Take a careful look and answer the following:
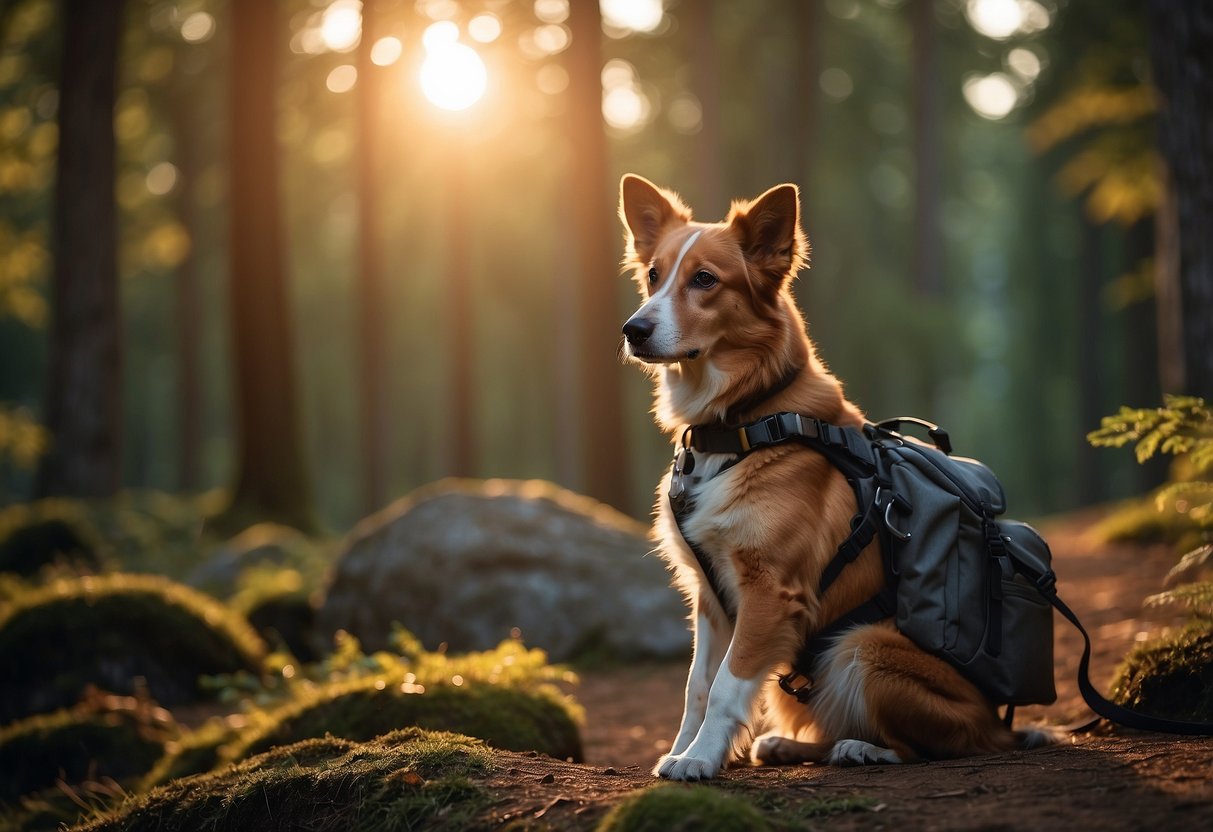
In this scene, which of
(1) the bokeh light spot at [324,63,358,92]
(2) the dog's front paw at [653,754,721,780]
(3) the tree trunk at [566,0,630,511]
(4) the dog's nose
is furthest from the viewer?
(1) the bokeh light spot at [324,63,358,92]

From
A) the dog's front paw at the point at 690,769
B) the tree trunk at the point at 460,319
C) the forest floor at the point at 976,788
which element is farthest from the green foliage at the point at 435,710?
the tree trunk at the point at 460,319

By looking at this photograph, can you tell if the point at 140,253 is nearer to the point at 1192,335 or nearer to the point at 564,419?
the point at 564,419

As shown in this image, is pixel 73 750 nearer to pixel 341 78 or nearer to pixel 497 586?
pixel 497 586

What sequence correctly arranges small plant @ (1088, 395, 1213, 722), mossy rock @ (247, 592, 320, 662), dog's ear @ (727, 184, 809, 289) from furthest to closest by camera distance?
mossy rock @ (247, 592, 320, 662) → dog's ear @ (727, 184, 809, 289) → small plant @ (1088, 395, 1213, 722)

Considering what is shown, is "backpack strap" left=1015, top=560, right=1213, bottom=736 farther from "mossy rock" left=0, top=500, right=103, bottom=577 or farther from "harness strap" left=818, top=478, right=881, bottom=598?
"mossy rock" left=0, top=500, right=103, bottom=577

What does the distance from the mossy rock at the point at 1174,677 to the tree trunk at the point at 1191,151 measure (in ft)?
14.5

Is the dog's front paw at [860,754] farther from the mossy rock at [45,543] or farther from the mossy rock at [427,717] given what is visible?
the mossy rock at [45,543]

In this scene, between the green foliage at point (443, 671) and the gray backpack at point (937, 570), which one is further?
the green foliage at point (443, 671)

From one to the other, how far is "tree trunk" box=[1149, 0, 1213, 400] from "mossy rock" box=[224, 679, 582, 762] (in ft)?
20.1

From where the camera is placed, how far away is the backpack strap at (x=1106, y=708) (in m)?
4.11

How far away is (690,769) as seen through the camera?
401 centimetres

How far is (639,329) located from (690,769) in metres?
1.81

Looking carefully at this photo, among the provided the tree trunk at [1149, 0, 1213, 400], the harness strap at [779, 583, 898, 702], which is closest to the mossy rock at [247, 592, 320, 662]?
the harness strap at [779, 583, 898, 702]

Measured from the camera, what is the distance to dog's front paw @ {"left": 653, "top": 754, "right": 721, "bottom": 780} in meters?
4.00
